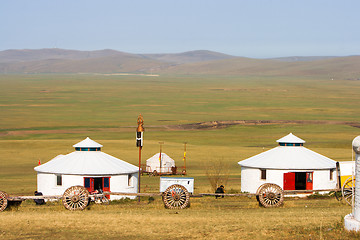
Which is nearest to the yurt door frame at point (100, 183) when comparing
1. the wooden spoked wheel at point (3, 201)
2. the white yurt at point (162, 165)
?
the wooden spoked wheel at point (3, 201)

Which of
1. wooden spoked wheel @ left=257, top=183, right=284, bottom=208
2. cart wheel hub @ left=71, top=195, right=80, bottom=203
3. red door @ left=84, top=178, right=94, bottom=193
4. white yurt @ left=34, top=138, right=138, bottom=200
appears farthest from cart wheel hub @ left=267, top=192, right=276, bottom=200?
red door @ left=84, top=178, right=94, bottom=193

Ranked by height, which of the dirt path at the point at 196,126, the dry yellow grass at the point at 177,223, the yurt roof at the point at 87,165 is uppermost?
the dirt path at the point at 196,126

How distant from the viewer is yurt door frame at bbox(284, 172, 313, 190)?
41094mm

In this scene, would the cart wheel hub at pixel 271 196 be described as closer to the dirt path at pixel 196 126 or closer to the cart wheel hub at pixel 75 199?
the cart wheel hub at pixel 75 199

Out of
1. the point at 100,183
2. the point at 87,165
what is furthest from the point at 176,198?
the point at 87,165

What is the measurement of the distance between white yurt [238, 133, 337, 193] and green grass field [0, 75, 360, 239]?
3.29 metres

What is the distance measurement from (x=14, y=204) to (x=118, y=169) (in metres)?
10.6

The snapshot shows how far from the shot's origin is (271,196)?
2967 centimetres

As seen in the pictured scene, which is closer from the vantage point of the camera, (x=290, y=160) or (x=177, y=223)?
(x=177, y=223)

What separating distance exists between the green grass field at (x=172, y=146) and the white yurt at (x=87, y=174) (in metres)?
3.63

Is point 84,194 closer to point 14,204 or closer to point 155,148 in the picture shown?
point 14,204

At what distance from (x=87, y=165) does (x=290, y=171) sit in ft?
40.8

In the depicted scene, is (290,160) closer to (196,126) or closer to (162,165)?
(162,165)

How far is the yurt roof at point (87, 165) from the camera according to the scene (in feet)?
129
